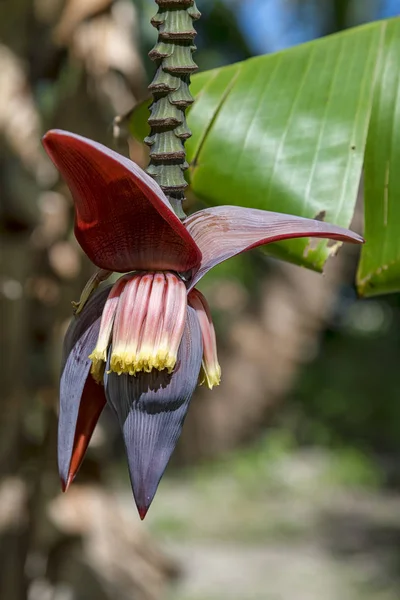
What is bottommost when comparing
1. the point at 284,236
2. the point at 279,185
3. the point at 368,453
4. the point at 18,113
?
the point at 368,453

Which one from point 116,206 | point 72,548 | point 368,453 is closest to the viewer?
point 116,206

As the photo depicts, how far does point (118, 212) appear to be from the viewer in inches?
14.1

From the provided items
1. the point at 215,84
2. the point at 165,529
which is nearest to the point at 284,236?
the point at 215,84

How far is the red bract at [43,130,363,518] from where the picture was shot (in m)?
0.36

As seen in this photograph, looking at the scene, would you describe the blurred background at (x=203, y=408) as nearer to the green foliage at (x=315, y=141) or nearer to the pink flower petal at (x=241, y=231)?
the green foliage at (x=315, y=141)

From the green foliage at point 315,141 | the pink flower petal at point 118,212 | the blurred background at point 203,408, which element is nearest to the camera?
the pink flower petal at point 118,212

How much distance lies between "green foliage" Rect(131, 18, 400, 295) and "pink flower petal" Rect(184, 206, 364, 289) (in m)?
0.23

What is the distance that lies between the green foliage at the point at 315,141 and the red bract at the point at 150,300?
23 centimetres

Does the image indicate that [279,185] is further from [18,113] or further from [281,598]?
[281,598]

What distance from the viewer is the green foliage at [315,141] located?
61 centimetres

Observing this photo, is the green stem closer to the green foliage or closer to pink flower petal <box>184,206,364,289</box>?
pink flower petal <box>184,206,364,289</box>

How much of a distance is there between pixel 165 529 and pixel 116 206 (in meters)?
4.00

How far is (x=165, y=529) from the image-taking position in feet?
13.6

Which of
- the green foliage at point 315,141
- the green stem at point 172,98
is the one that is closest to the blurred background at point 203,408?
the green foliage at point 315,141
